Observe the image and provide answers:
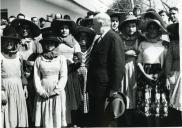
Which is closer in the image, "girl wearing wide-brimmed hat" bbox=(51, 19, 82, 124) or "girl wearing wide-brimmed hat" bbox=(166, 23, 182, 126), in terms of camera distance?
"girl wearing wide-brimmed hat" bbox=(166, 23, 182, 126)

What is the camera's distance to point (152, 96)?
5.46 m

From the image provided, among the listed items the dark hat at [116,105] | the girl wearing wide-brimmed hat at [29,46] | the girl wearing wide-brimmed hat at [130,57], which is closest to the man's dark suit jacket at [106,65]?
the dark hat at [116,105]

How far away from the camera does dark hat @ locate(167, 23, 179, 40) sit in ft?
17.5

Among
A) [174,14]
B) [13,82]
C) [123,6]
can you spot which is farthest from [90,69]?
[174,14]

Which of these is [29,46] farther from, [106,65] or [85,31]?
[106,65]

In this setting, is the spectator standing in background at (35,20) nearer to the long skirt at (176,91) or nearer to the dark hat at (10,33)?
the dark hat at (10,33)

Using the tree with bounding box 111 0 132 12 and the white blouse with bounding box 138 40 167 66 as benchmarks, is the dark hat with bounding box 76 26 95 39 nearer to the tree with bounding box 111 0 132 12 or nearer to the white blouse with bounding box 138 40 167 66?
the tree with bounding box 111 0 132 12

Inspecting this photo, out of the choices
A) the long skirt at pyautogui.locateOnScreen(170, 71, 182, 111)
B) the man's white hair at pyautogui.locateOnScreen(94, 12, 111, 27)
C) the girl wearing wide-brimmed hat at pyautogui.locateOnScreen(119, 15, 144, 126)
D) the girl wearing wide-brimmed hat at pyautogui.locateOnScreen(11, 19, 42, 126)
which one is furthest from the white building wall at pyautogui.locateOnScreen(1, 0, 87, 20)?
the long skirt at pyautogui.locateOnScreen(170, 71, 182, 111)

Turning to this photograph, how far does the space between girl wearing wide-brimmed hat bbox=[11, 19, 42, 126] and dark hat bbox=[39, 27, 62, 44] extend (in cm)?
12

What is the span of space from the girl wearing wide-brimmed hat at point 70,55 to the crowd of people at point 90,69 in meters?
0.01

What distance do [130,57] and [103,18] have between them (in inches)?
28.0

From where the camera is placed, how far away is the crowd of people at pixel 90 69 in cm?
529

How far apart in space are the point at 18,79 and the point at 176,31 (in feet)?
7.78

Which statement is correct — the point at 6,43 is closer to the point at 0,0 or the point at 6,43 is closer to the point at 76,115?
the point at 0,0
